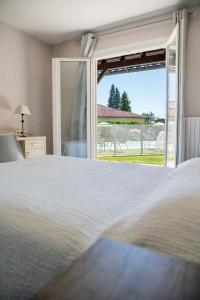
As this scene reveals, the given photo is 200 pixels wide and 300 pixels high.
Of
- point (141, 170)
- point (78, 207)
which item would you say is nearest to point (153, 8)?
point (141, 170)

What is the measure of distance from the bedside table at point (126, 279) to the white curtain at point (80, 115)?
3.65m

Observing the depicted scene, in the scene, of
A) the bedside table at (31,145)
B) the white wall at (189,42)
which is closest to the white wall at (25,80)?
the bedside table at (31,145)

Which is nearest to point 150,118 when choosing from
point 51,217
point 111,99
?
point 111,99

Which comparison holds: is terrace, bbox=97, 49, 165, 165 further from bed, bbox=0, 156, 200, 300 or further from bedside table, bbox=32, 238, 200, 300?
bedside table, bbox=32, 238, 200, 300

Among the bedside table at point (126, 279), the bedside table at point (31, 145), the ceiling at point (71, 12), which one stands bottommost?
the bedside table at point (126, 279)

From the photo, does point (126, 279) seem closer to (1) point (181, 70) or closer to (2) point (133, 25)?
(1) point (181, 70)

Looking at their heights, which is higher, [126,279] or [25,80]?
[25,80]

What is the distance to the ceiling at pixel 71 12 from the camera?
9.49ft

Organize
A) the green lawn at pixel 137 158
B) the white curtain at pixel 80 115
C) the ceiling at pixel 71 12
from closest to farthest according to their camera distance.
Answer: the ceiling at pixel 71 12 → the white curtain at pixel 80 115 → the green lawn at pixel 137 158

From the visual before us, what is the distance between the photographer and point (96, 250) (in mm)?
485

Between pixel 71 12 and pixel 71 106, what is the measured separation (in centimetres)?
146

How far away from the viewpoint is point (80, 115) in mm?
4055

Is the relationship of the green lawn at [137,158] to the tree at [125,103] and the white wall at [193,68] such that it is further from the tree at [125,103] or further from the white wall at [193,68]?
the white wall at [193,68]

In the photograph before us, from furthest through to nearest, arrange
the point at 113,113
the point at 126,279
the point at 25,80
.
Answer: the point at 113,113 → the point at 25,80 → the point at 126,279
